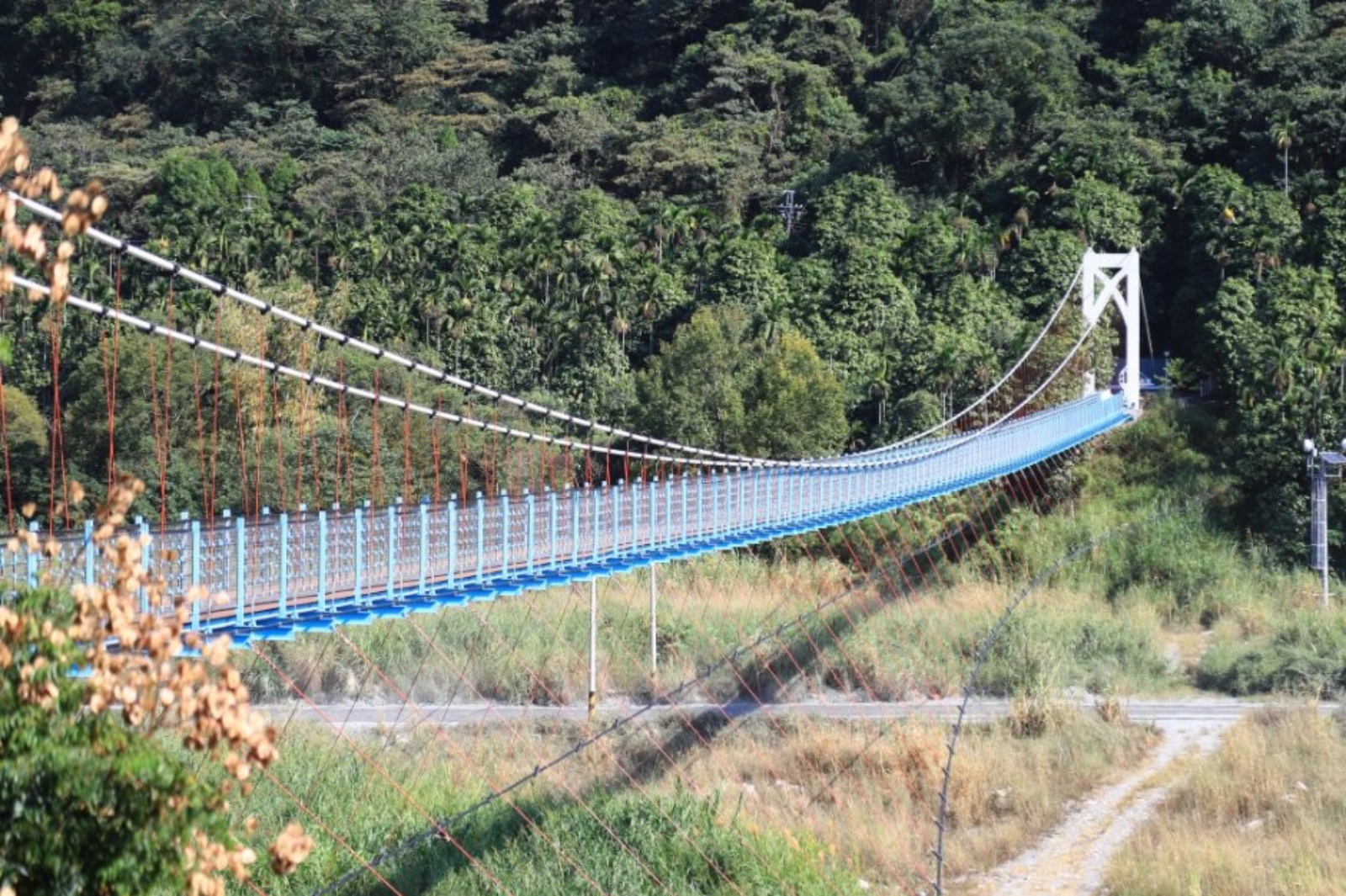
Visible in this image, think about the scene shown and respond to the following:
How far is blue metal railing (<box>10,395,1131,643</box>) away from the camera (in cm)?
938

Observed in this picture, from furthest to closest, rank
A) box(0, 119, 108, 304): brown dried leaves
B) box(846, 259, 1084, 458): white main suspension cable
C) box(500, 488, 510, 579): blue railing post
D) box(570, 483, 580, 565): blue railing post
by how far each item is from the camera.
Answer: box(846, 259, 1084, 458): white main suspension cable < box(570, 483, 580, 565): blue railing post < box(500, 488, 510, 579): blue railing post < box(0, 119, 108, 304): brown dried leaves

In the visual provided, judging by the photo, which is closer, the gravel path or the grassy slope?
the gravel path

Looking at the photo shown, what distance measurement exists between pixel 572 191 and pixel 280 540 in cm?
3381

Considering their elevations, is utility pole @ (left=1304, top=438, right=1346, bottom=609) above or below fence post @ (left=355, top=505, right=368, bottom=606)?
below

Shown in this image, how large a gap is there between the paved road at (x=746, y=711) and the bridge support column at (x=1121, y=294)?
1128 cm

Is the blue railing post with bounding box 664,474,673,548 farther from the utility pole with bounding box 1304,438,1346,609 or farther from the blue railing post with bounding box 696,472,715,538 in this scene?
the utility pole with bounding box 1304,438,1346,609

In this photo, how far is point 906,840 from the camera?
1605 cm

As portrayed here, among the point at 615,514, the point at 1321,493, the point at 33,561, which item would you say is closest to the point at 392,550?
A: the point at 33,561

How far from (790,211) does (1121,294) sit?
9.06m

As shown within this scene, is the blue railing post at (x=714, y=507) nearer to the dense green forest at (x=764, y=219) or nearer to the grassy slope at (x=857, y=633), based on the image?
the grassy slope at (x=857, y=633)

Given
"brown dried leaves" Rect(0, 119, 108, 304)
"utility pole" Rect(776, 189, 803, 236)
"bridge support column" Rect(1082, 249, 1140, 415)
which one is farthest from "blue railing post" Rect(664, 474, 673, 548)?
"utility pole" Rect(776, 189, 803, 236)

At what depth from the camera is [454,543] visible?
37.9 feet

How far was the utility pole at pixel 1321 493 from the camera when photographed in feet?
81.5

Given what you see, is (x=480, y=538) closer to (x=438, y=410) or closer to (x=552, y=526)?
(x=552, y=526)
